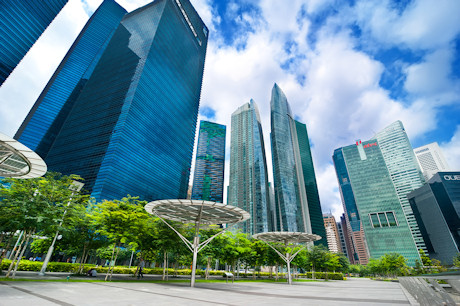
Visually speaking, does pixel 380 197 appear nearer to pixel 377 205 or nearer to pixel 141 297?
pixel 377 205

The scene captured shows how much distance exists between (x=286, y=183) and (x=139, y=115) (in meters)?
127

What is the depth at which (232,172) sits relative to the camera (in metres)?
198

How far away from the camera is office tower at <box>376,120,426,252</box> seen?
162012mm

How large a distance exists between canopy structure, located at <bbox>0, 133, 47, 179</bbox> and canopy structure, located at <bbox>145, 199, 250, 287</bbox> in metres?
9.26

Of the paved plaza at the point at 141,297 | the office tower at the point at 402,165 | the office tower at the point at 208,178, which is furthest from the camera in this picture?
the office tower at the point at 208,178

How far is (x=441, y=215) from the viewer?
4806 inches

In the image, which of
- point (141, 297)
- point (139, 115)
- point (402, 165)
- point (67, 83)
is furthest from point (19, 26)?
point (402, 165)

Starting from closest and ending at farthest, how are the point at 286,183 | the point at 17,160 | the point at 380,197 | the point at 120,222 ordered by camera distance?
1. the point at 17,160
2. the point at 120,222
3. the point at 380,197
4. the point at 286,183

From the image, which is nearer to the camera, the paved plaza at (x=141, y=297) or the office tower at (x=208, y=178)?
the paved plaza at (x=141, y=297)

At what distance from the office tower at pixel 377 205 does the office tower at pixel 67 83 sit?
208 m

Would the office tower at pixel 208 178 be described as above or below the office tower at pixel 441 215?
above

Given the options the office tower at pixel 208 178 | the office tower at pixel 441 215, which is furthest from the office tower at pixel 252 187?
the office tower at pixel 441 215

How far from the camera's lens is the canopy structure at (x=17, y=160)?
1091 centimetres

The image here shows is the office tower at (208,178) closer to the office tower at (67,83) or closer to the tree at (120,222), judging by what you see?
the office tower at (67,83)
